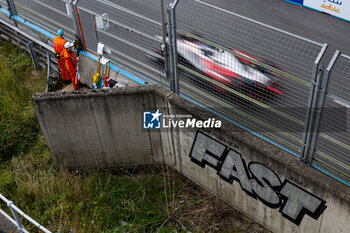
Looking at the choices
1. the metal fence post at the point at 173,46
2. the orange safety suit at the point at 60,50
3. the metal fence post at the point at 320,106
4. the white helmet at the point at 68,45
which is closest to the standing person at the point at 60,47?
the orange safety suit at the point at 60,50

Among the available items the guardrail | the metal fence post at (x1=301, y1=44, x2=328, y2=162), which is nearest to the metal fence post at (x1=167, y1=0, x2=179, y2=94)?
the metal fence post at (x1=301, y1=44, x2=328, y2=162)

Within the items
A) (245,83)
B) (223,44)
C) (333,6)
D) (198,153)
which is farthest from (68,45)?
(333,6)

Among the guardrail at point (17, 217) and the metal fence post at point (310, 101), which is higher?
the metal fence post at point (310, 101)

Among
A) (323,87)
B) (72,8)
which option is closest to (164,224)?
(323,87)

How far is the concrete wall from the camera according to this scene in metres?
7.22

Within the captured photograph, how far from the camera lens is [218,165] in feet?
28.2

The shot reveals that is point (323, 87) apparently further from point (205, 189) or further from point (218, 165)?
point (205, 189)

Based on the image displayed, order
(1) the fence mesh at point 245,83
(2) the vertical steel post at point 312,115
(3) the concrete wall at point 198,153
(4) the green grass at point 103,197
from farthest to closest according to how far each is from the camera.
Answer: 1. (4) the green grass at point 103,197
2. (3) the concrete wall at point 198,153
3. (1) the fence mesh at point 245,83
4. (2) the vertical steel post at point 312,115

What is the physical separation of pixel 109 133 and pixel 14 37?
5744 mm

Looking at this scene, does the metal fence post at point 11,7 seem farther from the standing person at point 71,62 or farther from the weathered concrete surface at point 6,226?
the weathered concrete surface at point 6,226

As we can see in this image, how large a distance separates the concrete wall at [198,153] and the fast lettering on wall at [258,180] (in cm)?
2

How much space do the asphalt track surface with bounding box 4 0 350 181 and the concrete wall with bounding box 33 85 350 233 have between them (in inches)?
13.8

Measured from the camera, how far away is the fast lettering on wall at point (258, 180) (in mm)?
7328

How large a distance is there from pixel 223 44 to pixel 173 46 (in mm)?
1300
